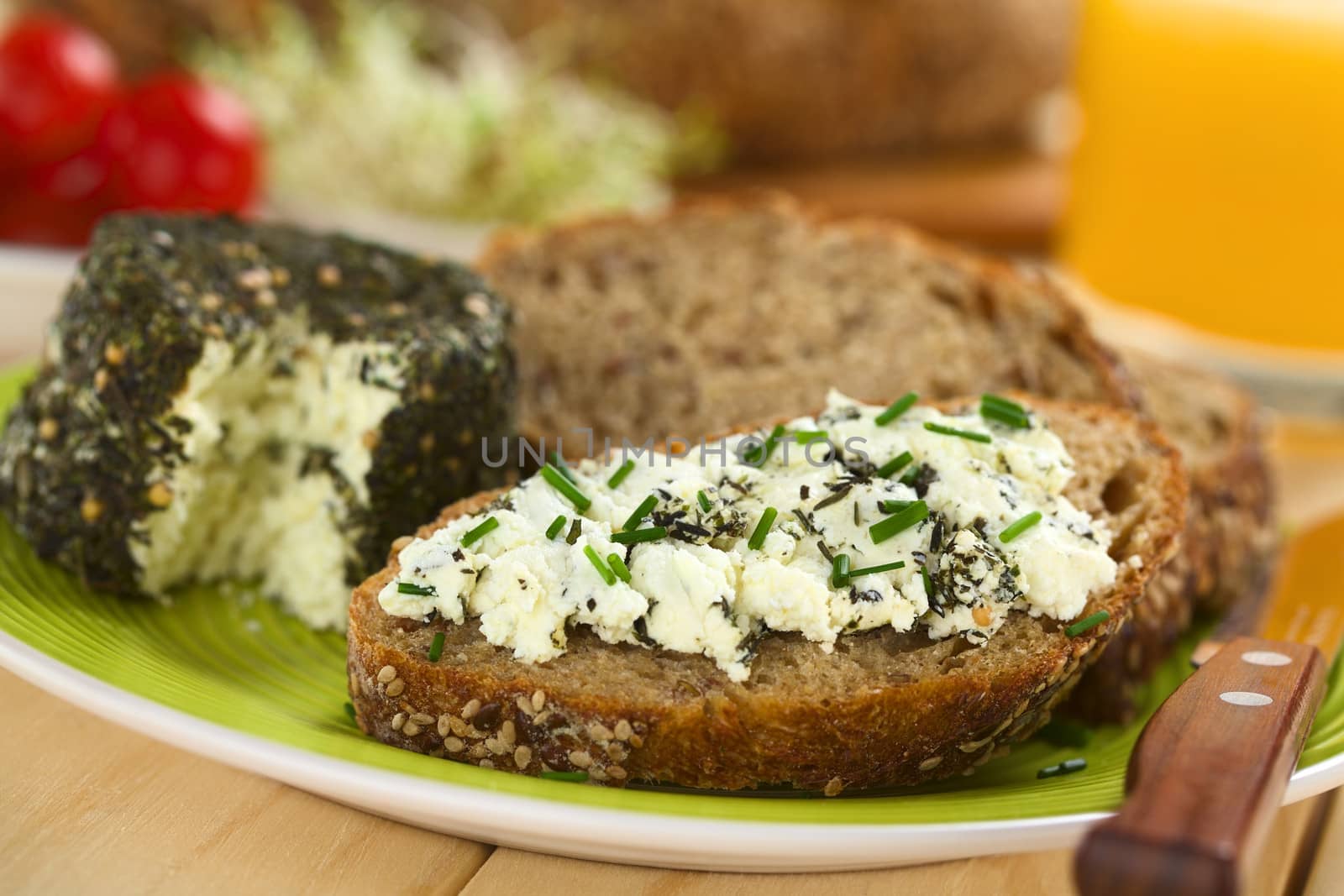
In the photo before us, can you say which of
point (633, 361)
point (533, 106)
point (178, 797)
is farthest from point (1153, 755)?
point (533, 106)

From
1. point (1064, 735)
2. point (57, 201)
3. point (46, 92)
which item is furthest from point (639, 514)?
point (57, 201)

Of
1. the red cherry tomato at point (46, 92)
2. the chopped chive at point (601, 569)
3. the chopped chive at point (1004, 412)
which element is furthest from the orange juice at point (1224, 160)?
the red cherry tomato at point (46, 92)

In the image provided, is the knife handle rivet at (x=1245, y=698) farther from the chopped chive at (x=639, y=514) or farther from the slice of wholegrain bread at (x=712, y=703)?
the chopped chive at (x=639, y=514)

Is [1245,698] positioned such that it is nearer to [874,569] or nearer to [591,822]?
[874,569]

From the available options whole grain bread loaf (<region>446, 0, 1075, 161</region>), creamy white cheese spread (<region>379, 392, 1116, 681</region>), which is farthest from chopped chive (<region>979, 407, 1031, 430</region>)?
whole grain bread loaf (<region>446, 0, 1075, 161</region>)

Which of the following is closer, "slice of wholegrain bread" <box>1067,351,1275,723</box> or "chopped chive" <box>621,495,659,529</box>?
"chopped chive" <box>621,495,659,529</box>

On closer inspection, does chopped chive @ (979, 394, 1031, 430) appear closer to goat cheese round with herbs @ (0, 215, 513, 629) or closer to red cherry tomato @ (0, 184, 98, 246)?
goat cheese round with herbs @ (0, 215, 513, 629)
